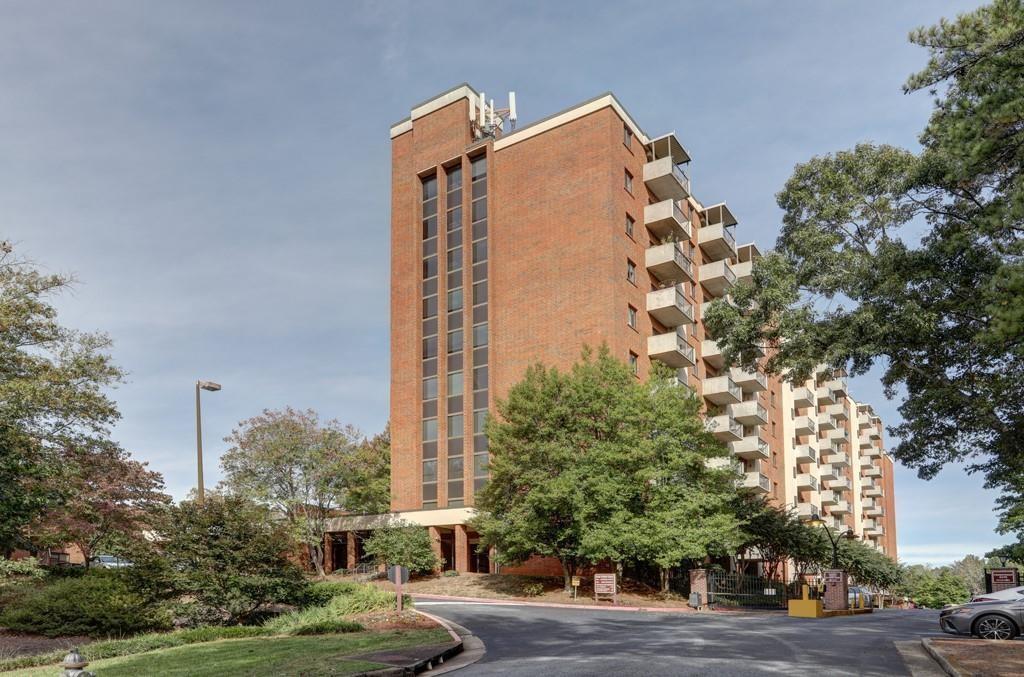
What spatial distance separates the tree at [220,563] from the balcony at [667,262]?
3356 centimetres

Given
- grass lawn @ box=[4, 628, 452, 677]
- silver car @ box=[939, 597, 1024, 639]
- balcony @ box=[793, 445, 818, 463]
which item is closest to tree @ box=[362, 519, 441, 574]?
grass lawn @ box=[4, 628, 452, 677]

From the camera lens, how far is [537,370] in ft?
139

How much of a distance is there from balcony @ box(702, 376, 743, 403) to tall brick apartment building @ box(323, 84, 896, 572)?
10 cm

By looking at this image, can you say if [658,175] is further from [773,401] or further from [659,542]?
[773,401]

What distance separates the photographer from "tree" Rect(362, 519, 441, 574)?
47.8 metres

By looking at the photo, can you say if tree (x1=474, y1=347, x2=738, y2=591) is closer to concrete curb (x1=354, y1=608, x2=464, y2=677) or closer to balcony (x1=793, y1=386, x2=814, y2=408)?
concrete curb (x1=354, y1=608, x2=464, y2=677)

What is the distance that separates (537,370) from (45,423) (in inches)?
822

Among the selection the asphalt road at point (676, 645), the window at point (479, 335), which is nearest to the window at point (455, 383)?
the window at point (479, 335)

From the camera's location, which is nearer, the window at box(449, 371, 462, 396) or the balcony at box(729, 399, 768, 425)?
the window at box(449, 371, 462, 396)

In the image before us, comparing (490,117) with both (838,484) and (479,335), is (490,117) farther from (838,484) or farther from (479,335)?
(838,484)

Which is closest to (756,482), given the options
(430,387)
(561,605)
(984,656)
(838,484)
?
(430,387)

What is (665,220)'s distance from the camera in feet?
178

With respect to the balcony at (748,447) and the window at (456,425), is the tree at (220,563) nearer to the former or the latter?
the window at (456,425)

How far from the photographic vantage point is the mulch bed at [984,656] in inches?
519
